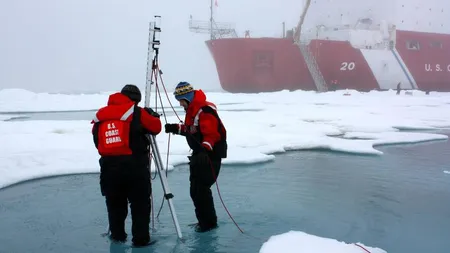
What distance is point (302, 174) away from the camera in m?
6.00

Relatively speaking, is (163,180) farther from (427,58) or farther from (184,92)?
(427,58)

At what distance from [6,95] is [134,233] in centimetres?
3014

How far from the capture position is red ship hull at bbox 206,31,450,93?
26.9m

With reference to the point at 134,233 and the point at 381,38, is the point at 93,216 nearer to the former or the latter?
the point at 134,233

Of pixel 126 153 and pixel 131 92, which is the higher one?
pixel 131 92

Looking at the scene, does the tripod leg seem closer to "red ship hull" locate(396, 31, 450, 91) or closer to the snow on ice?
the snow on ice

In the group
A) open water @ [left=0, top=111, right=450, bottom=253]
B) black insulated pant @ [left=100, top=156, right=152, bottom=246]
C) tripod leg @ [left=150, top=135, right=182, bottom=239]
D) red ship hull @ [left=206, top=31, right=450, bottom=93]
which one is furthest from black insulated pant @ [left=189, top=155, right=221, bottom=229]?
red ship hull @ [left=206, top=31, right=450, bottom=93]

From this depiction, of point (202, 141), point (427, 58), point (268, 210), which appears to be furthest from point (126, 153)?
point (427, 58)

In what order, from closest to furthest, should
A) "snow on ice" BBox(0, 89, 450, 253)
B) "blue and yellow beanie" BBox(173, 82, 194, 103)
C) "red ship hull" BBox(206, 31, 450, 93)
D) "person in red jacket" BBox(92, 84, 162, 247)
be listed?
"person in red jacket" BBox(92, 84, 162, 247), "blue and yellow beanie" BBox(173, 82, 194, 103), "snow on ice" BBox(0, 89, 450, 253), "red ship hull" BBox(206, 31, 450, 93)

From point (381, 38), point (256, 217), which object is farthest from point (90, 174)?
point (381, 38)

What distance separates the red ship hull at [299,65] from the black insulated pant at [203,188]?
23.7 metres

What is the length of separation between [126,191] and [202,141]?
74cm

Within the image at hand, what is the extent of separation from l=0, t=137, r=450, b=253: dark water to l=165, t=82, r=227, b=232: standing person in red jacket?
10.6 inches

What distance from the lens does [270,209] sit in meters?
4.29
